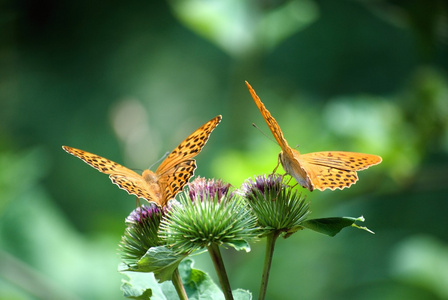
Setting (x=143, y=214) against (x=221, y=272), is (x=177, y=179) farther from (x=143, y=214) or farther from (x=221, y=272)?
(x=221, y=272)

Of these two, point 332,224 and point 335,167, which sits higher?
point 335,167

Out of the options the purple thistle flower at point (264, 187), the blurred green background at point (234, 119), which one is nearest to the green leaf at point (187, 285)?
the purple thistle flower at point (264, 187)

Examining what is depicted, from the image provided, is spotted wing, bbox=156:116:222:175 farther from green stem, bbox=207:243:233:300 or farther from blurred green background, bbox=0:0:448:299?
blurred green background, bbox=0:0:448:299

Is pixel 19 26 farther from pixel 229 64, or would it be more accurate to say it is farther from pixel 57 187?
pixel 229 64

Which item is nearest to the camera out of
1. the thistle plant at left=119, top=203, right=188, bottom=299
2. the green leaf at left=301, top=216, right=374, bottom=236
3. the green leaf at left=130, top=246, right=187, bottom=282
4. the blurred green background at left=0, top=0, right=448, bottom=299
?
the green leaf at left=130, top=246, right=187, bottom=282

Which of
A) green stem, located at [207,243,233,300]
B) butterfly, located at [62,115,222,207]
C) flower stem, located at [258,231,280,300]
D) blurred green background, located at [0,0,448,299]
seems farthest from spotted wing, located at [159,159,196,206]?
blurred green background, located at [0,0,448,299]

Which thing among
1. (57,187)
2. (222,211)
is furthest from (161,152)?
(222,211)

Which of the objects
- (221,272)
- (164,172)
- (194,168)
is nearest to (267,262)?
(221,272)
